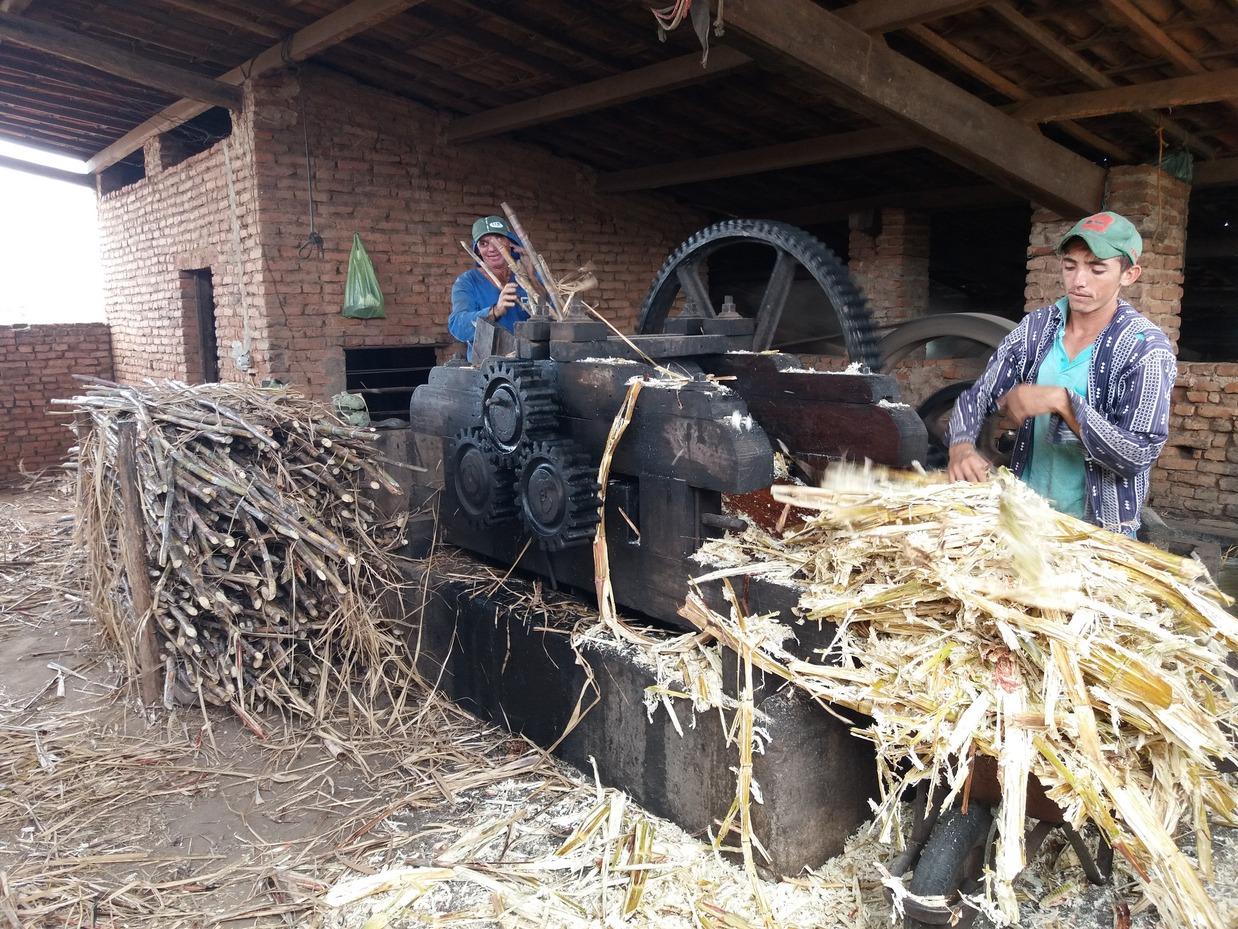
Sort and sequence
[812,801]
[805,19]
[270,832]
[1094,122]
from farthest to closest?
[1094,122] → [805,19] → [270,832] → [812,801]

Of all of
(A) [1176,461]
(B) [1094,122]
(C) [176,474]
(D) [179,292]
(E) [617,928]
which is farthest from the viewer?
(D) [179,292]

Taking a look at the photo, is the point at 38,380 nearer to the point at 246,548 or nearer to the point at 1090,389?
the point at 246,548

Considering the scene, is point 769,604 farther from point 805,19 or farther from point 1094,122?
point 1094,122

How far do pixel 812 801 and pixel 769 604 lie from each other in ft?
2.24

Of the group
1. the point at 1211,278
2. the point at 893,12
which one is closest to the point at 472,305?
the point at 893,12

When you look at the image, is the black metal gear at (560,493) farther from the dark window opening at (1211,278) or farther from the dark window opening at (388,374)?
the dark window opening at (1211,278)

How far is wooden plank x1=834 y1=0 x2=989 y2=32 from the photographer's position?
4.38m

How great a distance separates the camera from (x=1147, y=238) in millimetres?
5875

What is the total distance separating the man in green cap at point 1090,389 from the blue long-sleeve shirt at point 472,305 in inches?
114

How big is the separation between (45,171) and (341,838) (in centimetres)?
1144

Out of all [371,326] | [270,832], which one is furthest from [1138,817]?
[371,326]

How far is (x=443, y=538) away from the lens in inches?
182

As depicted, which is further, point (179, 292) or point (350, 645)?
point (179, 292)

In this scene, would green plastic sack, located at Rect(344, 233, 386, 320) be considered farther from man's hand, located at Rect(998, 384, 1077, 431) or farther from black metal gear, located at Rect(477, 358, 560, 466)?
man's hand, located at Rect(998, 384, 1077, 431)
